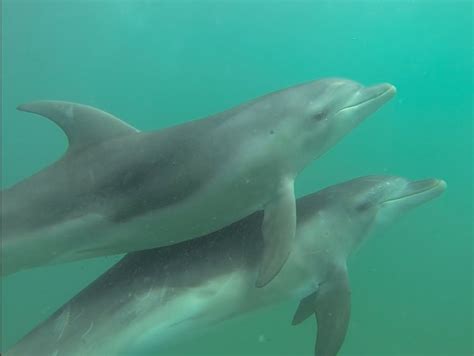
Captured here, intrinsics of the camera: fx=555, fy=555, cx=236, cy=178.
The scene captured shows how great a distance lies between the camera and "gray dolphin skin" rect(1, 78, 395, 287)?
19.8ft

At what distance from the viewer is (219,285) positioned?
628cm

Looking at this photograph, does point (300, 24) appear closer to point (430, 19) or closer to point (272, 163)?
point (430, 19)

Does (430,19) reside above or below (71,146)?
above

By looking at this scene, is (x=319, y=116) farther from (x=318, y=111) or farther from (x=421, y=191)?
(x=421, y=191)

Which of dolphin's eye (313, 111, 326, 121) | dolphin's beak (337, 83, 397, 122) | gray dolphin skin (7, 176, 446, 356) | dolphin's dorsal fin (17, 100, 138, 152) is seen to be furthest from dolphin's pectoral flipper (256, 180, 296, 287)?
dolphin's dorsal fin (17, 100, 138, 152)

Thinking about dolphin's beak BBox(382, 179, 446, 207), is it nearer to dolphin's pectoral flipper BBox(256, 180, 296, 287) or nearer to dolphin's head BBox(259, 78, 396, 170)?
dolphin's head BBox(259, 78, 396, 170)

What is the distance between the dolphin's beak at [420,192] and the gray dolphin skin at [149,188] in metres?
1.55

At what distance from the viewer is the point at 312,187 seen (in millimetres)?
28531

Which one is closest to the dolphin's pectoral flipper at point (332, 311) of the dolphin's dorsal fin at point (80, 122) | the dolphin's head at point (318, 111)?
the dolphin's head at point (318, 111)

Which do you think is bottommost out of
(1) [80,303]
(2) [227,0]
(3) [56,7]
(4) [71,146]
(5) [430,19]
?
(1) [80,303]

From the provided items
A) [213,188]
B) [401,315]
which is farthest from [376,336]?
[213,188]

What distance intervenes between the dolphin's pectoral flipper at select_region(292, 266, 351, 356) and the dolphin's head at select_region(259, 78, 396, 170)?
1466mm

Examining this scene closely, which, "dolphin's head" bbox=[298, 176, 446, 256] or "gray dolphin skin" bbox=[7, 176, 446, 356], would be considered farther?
"dolphin's head" bbox=[298, 176, 446, 256]

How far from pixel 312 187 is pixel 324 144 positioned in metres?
21.6
